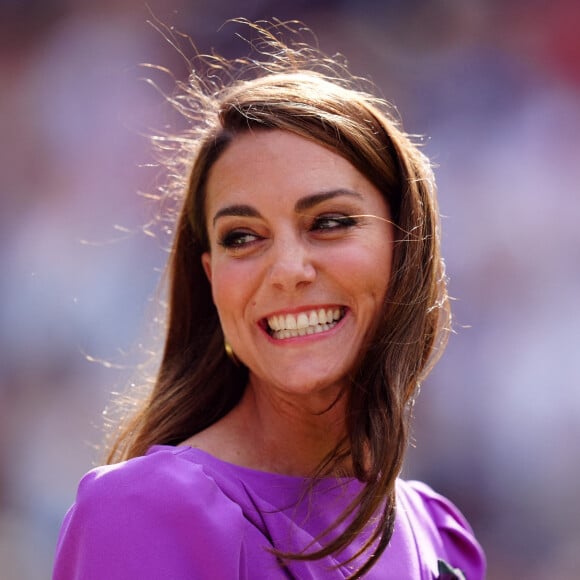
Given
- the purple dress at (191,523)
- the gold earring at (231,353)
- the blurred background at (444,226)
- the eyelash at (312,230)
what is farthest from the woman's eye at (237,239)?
the blurred background at (444,226)

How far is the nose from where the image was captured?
5.69 ft

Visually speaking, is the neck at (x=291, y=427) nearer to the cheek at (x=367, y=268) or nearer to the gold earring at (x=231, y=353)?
the gold earring at (x=231, y=353)

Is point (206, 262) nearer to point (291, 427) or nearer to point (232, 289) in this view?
point (232, 289)

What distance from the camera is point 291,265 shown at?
5.69ft

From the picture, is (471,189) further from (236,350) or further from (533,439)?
(236,350)

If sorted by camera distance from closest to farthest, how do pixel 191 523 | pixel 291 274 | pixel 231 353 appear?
pixel 191 523
pixel 291 274
pixel 231 353

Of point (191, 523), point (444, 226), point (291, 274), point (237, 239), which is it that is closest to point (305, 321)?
point (291, 274)

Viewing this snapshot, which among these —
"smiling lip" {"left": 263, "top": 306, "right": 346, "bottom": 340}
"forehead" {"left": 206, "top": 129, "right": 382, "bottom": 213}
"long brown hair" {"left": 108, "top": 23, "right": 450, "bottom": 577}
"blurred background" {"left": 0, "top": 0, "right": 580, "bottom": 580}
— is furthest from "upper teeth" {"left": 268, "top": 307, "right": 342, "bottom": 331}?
"blurred background" {"left": 0, "top": 0, "right": 580, "bottom": 580}

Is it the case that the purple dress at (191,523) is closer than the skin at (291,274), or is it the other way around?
the purple dress at (191,523)

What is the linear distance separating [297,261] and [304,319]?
0.41 ft

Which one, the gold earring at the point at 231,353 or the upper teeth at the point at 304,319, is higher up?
the upper teeth at the point at 304,319

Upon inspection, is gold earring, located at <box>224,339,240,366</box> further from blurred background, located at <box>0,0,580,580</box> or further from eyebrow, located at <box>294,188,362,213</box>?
blurred background, located at <box>0,0,580,580</box>

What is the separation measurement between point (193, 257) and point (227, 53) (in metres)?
3.16

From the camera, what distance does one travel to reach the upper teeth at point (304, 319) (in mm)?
1779
